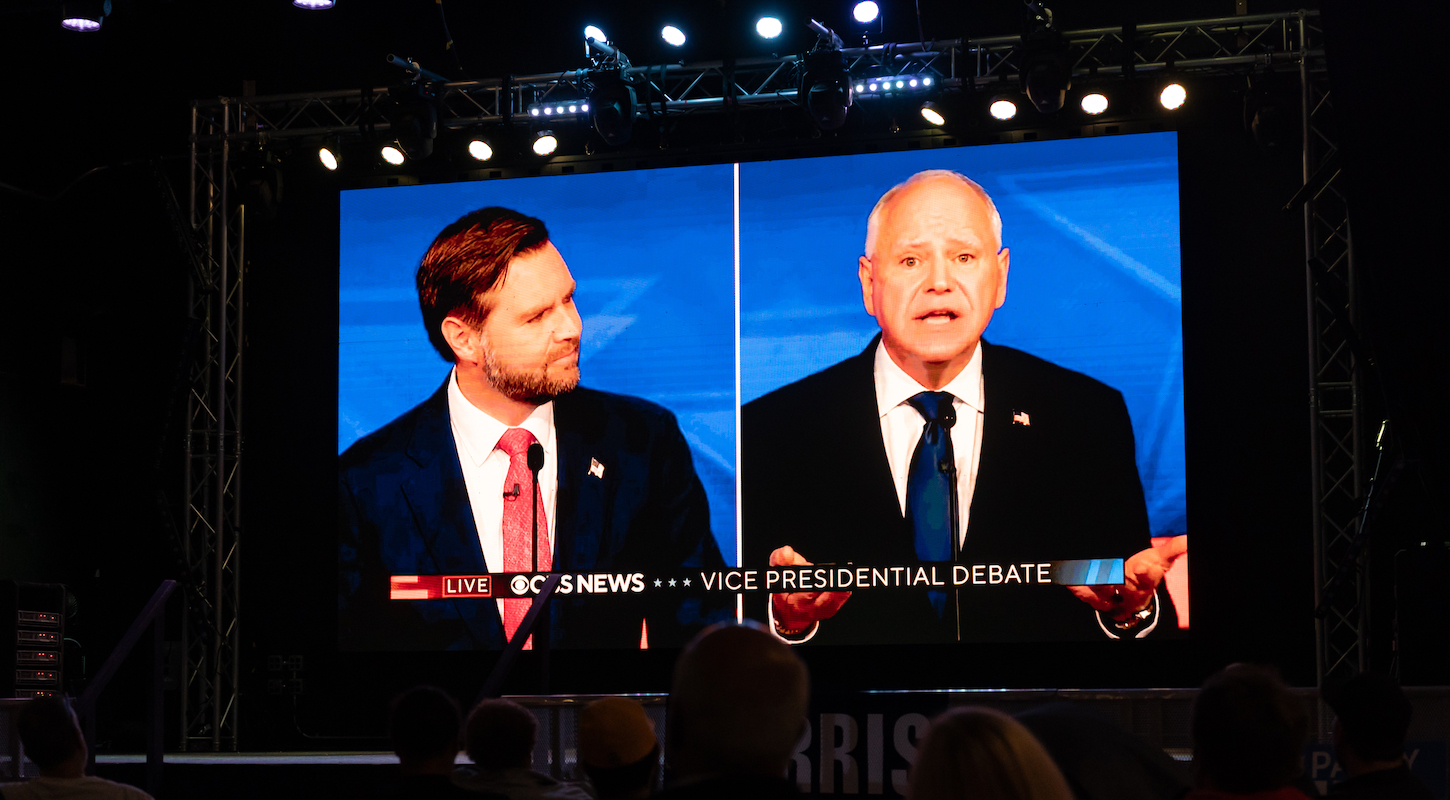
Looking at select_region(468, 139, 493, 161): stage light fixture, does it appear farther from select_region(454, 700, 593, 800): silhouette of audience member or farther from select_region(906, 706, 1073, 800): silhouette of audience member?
select_region(906, 706, 1073, 800): silhouette of audience member

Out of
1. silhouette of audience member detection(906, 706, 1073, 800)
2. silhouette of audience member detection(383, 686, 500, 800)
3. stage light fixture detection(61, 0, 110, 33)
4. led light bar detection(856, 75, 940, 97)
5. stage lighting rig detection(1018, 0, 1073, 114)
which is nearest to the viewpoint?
silhouette of audience member detection(906, 706, 1073, 800)

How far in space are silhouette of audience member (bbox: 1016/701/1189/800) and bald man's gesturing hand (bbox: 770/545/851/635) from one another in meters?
5.92

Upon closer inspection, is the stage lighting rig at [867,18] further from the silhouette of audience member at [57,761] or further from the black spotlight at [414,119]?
the silhouette of audience member at [57,761]

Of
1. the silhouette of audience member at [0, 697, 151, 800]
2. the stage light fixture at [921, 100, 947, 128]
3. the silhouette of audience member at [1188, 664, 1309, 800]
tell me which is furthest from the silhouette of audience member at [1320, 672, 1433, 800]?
the stage light fixture at [921, 100, 947, 128]

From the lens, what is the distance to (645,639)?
7996mm

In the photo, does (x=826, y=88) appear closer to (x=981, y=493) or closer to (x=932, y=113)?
(x=932, y=113)

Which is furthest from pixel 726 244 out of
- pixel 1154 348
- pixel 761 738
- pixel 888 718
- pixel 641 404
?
pixel 761 738

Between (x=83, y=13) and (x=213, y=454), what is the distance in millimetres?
2771

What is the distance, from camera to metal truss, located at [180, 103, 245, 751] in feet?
27.2

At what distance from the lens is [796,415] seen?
795 centimetres

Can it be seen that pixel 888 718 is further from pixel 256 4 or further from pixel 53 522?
pixel 53 522

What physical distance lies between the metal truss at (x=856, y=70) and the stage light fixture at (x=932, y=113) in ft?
0.42

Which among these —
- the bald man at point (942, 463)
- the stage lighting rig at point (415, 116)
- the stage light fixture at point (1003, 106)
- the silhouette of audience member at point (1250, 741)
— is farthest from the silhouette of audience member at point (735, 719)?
the stage lighting rig at point (415, 116)

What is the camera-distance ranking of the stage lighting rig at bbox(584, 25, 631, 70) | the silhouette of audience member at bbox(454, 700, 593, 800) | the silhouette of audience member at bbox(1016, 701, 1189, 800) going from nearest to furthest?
1. the silhouette of audience member at bbox(1016, 701, 1189, 800)
2. the silhouette of audience member at bbox(454, 700, 593, 800)
3. the stage lighting rig at bbox(584, 25, 631, 70)
